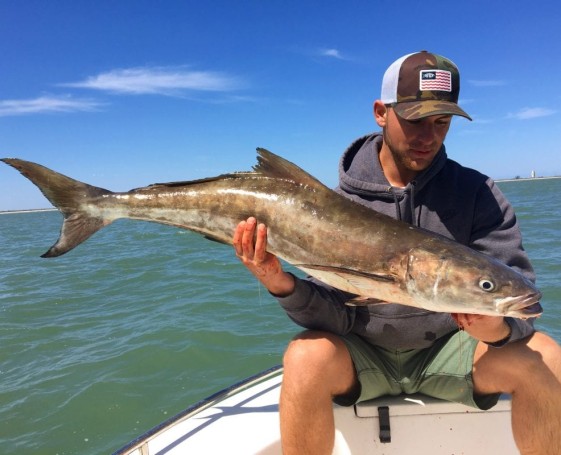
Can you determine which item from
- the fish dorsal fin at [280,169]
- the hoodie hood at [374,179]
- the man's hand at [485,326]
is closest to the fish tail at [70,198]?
the fish dorsal fin at [280,169]

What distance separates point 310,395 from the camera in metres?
2.71

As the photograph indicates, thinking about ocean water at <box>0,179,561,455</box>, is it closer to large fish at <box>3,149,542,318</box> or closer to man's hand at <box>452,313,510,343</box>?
large fish at <box>3,149,542,318</box>

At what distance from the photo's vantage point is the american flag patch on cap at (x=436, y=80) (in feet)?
9.25

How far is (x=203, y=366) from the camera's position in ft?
22.8

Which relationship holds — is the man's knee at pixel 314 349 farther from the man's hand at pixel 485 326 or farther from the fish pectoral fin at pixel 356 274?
the man's hand at pixel 485 326

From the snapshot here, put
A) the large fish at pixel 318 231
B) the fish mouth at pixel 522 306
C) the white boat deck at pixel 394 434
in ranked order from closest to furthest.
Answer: the fish mouth at pixel 522 306
the large fish at pixel 318 231
the white boat deck at pixel 394 434

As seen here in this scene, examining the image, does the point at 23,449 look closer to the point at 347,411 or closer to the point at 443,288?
the point at 347,411

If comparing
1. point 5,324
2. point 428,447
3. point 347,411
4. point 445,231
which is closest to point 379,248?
point 445,231

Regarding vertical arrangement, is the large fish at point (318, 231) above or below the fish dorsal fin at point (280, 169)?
below

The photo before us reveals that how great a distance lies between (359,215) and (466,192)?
35.0 inches

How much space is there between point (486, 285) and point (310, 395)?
1.20 m

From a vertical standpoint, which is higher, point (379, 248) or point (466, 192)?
point (466, 192)

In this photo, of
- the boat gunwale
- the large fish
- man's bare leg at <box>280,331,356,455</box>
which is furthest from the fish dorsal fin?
the boat gunwale

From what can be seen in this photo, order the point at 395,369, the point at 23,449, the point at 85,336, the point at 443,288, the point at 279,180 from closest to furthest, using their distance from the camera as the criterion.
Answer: the point at 443,288, the point at 279,180, the point at 395,369, the point at 23,449, the point at 85,336
